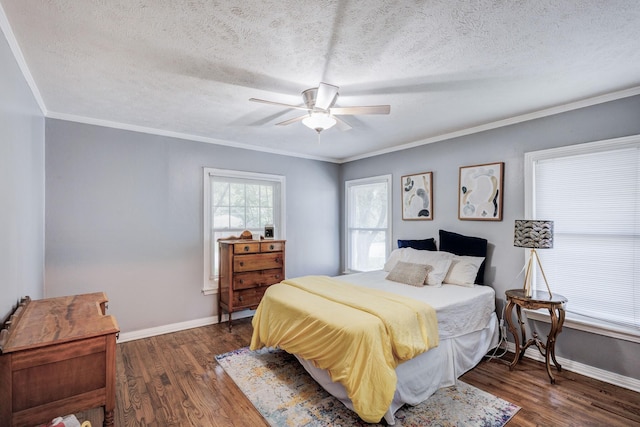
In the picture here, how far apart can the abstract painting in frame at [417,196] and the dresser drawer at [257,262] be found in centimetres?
188

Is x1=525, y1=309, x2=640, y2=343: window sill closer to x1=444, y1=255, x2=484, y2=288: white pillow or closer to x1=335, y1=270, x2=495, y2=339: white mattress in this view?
x1=335, y1=270, x2=495, y2=339: white mattress

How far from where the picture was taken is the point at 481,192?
11.4 feet

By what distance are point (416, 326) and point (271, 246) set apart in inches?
90.0

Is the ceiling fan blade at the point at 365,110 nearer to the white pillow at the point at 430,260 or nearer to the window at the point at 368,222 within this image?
the white pillow at the point at 430,260

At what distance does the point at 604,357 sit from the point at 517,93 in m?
2.37

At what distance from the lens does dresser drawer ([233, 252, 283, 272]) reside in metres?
3.76

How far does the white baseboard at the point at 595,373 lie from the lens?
2.46 meters

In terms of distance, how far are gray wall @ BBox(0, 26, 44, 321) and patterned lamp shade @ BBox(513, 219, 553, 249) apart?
146 inches

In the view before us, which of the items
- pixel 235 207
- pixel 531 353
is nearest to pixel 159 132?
pixel 235 207

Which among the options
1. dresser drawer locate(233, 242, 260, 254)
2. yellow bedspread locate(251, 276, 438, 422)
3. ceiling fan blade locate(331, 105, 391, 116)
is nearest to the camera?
yellow bedspread locate(251, 276, 438, 422)

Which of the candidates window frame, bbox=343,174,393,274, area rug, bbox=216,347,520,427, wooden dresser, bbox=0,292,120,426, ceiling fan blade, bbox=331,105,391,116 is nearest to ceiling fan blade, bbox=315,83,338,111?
ceiling fan blade, bbox=331,105,391,116

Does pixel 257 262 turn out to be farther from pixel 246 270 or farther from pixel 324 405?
pixel 324 405

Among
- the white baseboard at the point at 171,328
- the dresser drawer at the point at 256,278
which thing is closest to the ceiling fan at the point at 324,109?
the dresser drawer at the point at 256,278

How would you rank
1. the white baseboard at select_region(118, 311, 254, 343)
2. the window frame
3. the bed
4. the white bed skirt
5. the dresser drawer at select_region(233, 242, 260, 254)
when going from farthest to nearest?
the window frame, the dresser drawer at select_region(233, 242, 260, 254), the white baseboard at select_region(118, 311, 254, 343), the white bed skirt, the bed
